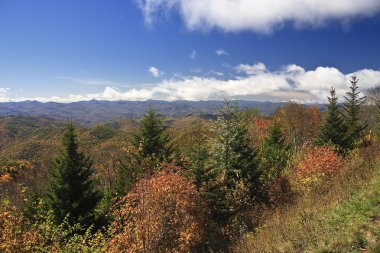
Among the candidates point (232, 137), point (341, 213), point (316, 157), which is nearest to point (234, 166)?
point (232, 137)

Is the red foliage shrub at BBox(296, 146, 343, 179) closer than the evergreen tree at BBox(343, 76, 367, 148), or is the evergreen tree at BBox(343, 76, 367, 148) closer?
the red foliage shrub at BBox(296, 146, 343, 179)

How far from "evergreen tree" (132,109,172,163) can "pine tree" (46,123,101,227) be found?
6.60m

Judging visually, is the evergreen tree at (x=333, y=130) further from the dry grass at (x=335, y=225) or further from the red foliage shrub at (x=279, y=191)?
the dry grass at (x=335, y=225)

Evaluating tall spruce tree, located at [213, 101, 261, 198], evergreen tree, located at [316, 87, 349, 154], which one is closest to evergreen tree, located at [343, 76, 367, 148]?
evergreen tree, located at [316, 87, 349, 154]

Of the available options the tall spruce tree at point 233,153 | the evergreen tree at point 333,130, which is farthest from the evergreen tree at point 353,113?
the tall spruce tree at point 233,153

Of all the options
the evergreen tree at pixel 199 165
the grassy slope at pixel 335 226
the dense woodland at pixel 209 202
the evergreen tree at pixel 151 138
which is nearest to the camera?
the grassy slope at pixel 335 226

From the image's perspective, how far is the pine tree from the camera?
24.9m

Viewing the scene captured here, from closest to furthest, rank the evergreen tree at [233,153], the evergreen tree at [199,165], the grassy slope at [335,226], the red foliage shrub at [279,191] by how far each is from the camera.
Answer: the grassy slope at [335,226]
the evergreen tree at [199,165]
the red foliage shrub at [279,191]
the evergreen tree at [233,153]

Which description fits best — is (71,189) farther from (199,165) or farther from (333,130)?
(333,130)

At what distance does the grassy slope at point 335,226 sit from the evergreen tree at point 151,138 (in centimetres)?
2100

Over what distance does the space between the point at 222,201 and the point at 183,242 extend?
18.6 ft

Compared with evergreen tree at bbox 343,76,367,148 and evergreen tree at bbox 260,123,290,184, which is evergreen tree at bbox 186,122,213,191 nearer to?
evergreen tree at bbox 260,123,290,184

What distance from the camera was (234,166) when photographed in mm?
26672

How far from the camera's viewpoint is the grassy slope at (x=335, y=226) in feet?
28.7
